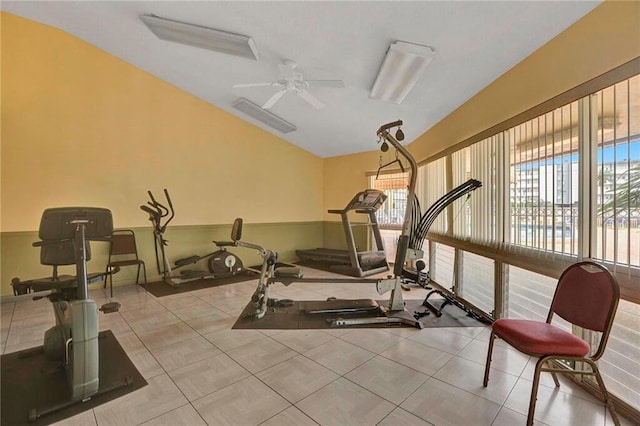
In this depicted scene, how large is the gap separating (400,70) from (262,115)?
10.2ft

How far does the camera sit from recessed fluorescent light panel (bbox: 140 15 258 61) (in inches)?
128

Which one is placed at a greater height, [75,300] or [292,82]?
[292,82]

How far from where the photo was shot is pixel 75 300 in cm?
211

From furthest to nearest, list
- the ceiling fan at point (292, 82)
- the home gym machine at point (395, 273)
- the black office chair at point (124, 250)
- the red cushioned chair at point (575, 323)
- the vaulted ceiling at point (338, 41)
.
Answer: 1. the black office chair at point (124, 250)
2. the ceiling fan at point (292, 82)
3. the home gym machine at point (395, 273)
4. the vaulted ceiling at point (338, 41)
5. the red cushioned chair at point (575, 323)

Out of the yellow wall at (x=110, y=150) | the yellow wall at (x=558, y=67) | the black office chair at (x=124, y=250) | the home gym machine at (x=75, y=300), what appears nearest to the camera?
the yellow wall at (x=558, y=67)

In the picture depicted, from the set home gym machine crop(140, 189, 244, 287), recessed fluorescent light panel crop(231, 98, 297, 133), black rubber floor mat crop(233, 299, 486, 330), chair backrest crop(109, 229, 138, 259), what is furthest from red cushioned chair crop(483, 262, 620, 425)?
chair backrest crop(109, 229, 138, 259)

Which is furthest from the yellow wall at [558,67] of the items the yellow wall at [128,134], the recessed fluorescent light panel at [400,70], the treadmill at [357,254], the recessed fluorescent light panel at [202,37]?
the recessed fluorescent light panel at [202,37]

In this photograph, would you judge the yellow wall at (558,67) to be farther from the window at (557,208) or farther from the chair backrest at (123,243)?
the chair backrest at (123,243)

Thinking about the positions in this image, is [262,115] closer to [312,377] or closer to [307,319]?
[307,319]

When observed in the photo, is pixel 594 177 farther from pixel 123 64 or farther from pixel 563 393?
pixel 123 64

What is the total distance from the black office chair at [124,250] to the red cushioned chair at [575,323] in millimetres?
4928

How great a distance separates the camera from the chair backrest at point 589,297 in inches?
60.8

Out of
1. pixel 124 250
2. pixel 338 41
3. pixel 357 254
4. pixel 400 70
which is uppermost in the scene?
pixel 338 41

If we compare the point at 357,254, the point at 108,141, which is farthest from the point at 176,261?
the point at 357,254
